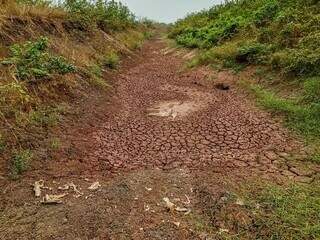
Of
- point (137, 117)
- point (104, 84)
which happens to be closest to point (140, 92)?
point (104, 84)

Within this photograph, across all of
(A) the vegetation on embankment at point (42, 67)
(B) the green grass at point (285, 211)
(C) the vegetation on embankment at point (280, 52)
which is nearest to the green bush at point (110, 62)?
(A) the vegetation on embankment at point (42, 67)

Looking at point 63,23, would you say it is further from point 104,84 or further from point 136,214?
point 136,214

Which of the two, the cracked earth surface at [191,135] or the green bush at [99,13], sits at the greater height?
the green bush at [99,13]

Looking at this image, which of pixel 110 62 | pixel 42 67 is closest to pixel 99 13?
pixel 110 62

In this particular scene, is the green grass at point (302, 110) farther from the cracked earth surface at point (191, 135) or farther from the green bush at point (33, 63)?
the green bush at point (33, 63)

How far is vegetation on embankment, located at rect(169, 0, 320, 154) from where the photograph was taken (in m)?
4.68

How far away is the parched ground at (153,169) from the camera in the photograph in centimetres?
261

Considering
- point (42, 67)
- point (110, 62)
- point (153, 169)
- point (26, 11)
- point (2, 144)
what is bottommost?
point (153, 169)

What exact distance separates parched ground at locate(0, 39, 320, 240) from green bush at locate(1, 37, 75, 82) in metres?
0.69

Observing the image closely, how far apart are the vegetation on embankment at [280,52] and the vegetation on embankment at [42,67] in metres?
2.32

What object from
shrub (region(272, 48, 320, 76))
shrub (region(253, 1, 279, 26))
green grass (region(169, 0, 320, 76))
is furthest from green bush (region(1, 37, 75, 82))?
shrub (region(253, 1, 279, 26))

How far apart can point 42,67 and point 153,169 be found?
2100mm

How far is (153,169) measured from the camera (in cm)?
341

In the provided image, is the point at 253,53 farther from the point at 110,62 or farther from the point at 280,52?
the point at 110,62
